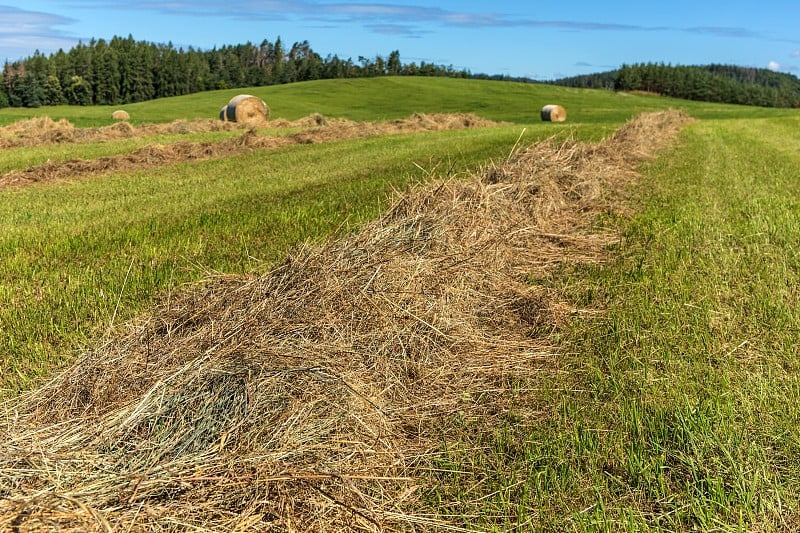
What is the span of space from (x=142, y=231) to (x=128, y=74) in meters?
88.5

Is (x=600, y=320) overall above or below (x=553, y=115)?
below

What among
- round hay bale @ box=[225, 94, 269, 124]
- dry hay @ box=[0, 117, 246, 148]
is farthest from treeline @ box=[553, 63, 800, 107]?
dry hay @ box=[0, 117, 246, 148]

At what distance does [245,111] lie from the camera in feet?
107

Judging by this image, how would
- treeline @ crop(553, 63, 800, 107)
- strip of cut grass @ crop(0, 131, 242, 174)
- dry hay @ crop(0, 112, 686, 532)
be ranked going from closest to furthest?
dry hay @ crop(0, 112, 686, 532)
strip of cut grass @ crop(0, 131, 242, 174)
treeline @ crop(553, 63, 800, 107)

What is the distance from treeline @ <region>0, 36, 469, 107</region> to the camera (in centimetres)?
7825

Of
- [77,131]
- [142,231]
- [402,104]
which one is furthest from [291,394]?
[402,104]

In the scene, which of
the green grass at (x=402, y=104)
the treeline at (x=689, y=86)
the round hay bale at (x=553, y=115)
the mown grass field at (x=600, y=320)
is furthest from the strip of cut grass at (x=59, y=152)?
the treeline at (x=689, y=86)

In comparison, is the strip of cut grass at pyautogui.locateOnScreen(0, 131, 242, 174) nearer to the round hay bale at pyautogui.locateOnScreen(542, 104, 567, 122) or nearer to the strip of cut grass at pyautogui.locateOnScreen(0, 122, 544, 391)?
the strip of cut grass at pyautogui.locateOnScreen(0, 122, 544, 391)

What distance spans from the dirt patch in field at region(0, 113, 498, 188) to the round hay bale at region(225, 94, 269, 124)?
2647mm

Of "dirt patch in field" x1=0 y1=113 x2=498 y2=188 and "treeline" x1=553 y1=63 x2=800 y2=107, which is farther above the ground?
"treeline" x1=553 y1=63 x2=800 y2=107

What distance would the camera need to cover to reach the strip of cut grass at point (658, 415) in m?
2.69

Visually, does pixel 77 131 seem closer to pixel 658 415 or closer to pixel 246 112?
pixel 246 112

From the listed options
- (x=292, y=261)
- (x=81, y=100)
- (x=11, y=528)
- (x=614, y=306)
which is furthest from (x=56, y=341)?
(x=81, y=100)

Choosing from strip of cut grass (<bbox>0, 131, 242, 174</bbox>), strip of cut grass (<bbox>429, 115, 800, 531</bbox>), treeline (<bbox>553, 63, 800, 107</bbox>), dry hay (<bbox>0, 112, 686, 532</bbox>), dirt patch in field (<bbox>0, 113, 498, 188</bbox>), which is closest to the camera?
dry hay (<bbox>0, 112, 686, 532</bbox>)
